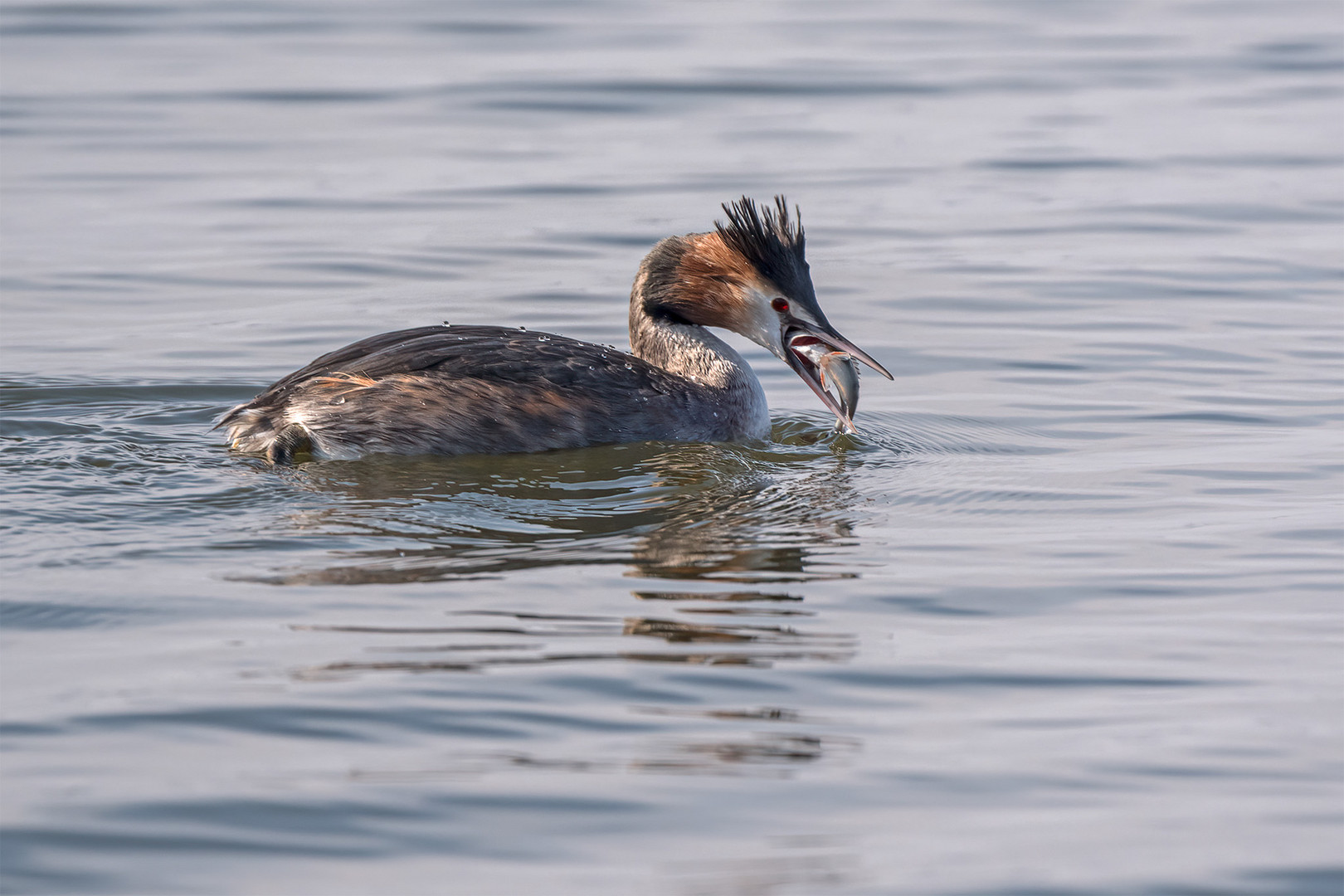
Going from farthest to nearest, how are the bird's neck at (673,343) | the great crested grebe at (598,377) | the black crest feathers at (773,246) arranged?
the bird's neck at (673,343), the black crest feathers at (773,246), the great crested grebe at (598,377)

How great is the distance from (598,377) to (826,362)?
106 centimetres

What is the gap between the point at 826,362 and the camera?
841 cm

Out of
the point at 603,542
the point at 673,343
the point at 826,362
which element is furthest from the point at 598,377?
the point at 603,542

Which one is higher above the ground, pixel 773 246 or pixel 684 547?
pixel 773 246

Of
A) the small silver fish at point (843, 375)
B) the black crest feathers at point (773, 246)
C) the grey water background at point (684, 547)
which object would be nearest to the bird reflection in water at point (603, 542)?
the grey water background at point (684, 547)

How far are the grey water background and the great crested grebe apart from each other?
0.67 ft

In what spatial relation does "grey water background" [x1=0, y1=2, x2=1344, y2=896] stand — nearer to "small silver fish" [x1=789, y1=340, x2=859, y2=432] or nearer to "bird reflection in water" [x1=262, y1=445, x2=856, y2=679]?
"bird reflection in water" [x1=262, y1=445, x2=856, y2=679]

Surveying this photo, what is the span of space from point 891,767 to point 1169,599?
6.06ft

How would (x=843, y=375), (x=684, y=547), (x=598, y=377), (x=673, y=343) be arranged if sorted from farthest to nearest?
(x=673, y=343), (x=843, y=375), (x=598, y=377), (x=684, y=547)

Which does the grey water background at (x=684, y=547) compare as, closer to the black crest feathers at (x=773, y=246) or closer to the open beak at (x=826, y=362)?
the open beak at (x=826, y=362)

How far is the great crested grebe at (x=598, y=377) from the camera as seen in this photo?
7.73 meters

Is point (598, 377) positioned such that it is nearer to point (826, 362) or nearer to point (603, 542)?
point (826, 362)

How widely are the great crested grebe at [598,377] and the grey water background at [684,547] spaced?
20 centimetres

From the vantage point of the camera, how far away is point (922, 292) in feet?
39.7
